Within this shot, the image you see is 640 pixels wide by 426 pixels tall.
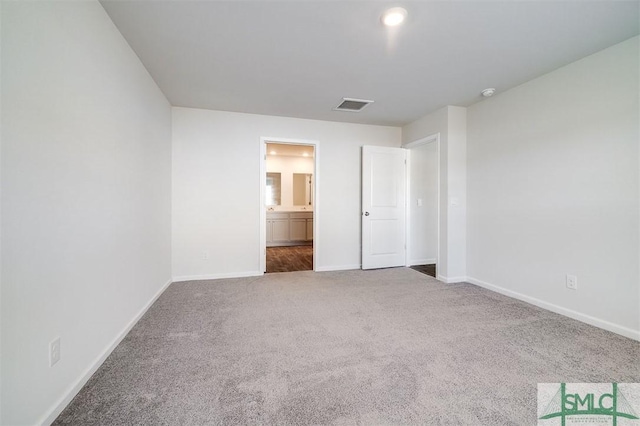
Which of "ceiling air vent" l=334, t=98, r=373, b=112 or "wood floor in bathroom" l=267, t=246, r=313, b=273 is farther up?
"ceiling air vent" l=334, t=98, r=373, b=112

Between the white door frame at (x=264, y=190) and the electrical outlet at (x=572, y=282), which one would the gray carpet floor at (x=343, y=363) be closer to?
the electrical outlet at (x=572, y=282)

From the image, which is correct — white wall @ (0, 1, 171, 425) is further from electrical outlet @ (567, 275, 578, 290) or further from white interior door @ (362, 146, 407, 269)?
electrical outlet @ (567, 275, 578, 290)

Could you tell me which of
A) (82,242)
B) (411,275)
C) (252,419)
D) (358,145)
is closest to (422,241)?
(411,275)

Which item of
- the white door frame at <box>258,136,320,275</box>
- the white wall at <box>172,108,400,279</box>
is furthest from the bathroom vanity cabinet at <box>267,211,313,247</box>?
the white wall at <box>172,108,400,279</box>

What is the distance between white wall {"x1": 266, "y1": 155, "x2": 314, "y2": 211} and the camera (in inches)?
297

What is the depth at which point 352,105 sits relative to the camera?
12.2 ft

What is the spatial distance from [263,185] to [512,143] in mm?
3276

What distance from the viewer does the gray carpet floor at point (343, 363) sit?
1.40m

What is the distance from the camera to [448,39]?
222 cm

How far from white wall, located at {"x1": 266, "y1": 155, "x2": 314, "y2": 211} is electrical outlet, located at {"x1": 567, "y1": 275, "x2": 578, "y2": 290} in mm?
5746

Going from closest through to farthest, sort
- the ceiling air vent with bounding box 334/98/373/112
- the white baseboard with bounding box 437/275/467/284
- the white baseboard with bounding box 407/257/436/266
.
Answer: the ceiling air vent with bounding box 334/98/373/112
the white baseboard with bounding box 437/275/467/284
the white baseboard with bounding box 407/257/436/266

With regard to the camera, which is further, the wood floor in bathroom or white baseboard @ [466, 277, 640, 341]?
the wood floor in bathroom

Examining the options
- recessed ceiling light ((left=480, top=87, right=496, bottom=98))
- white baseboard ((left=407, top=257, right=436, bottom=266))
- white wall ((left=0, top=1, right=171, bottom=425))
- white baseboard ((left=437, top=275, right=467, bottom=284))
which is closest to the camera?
white wall ((left=0, top=1, right=171, bottom=425))

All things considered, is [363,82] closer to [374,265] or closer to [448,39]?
[448,39]
